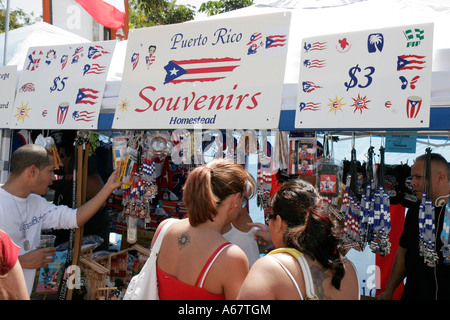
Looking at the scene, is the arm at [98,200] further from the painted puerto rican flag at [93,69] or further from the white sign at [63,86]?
the painted puerto rican flag at [93,69]

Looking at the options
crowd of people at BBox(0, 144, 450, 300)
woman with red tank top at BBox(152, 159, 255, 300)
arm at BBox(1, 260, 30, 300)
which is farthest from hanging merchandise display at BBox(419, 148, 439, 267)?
arm at BBox(1, 260, 30, 300)

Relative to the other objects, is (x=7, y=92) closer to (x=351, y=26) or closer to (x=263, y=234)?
(x=263, y=234)

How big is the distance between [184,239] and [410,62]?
1544 millimetres

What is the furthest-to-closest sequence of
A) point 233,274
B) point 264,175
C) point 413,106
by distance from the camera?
point 264,175 → point 413,106 → point 233,274

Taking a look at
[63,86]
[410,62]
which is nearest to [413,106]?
[410,62]

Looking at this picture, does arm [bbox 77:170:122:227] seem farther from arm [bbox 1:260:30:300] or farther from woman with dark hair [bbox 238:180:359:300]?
woman with dark hair [bbox 238:180:359:300]

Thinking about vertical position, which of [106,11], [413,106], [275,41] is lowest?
[413,106]

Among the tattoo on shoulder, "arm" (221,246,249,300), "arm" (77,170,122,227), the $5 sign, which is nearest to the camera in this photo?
"arm" (221,246,249,300)

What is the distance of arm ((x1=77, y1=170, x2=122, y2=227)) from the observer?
2.88 m

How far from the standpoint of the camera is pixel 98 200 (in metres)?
2.92

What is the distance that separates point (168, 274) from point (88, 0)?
3.52 meters

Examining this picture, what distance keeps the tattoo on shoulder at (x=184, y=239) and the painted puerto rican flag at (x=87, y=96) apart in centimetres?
163
